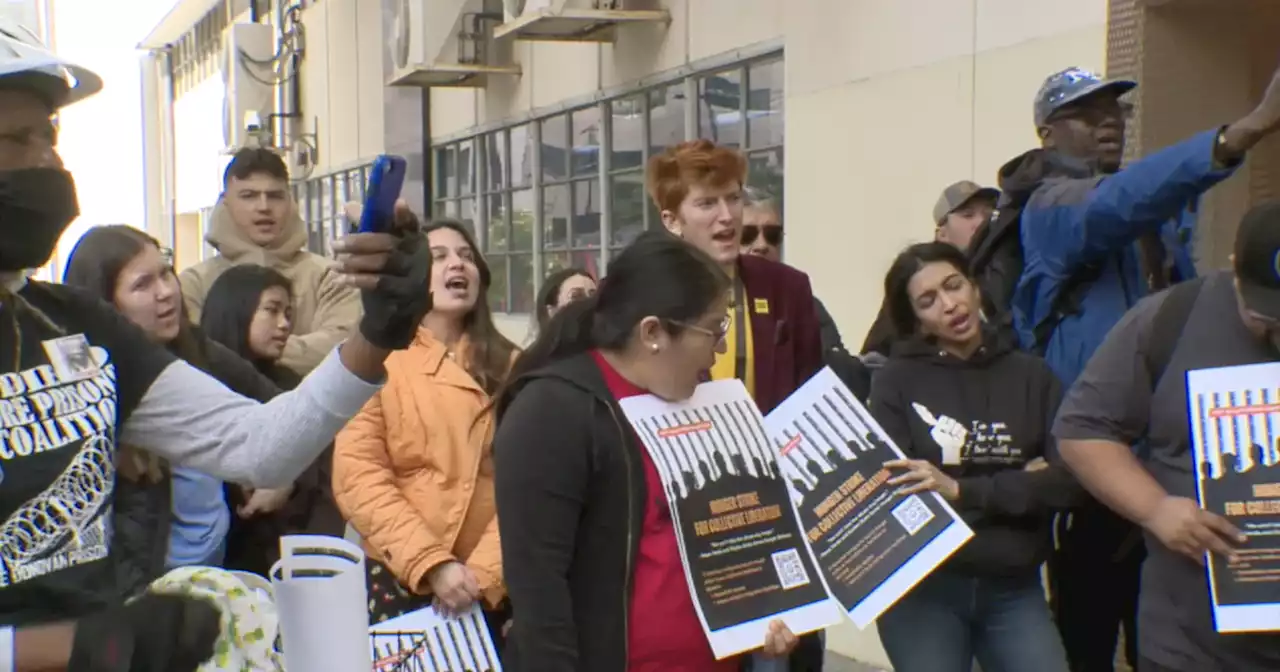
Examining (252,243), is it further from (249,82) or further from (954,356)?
(249,82)

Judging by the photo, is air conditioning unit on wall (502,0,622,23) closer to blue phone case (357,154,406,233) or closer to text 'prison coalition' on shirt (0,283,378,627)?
text 'prison coalition' on shirt (0,283,378,627)

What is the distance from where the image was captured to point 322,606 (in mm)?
1848

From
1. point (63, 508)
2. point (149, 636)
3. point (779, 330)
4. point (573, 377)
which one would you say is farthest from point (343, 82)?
point (149, 636)

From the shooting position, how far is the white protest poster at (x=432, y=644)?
3.52m

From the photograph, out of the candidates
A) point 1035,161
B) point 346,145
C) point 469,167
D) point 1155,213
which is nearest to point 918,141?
point 1035,161

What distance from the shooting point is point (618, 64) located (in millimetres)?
9742

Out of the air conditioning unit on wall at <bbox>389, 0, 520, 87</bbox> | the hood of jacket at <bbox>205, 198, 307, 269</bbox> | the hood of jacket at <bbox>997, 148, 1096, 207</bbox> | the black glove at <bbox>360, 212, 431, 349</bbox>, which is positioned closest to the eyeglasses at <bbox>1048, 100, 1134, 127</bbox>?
the hood of jacket at <bbox>997, 148, 1096, 207</bbox>

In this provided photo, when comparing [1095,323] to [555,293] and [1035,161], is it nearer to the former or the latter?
[1035,161]

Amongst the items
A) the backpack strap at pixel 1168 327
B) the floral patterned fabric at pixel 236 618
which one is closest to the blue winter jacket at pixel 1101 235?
the backpack strap at pixel 1168 327

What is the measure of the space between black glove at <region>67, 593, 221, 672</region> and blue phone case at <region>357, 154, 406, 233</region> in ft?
1.90

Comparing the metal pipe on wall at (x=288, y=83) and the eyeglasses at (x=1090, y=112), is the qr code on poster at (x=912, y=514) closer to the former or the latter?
the eyeglasses at (x=1090, y=112)

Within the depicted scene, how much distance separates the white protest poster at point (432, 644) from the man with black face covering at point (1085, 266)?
1725mm

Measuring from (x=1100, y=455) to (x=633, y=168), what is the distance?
6859 mm

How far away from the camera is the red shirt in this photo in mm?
2770
